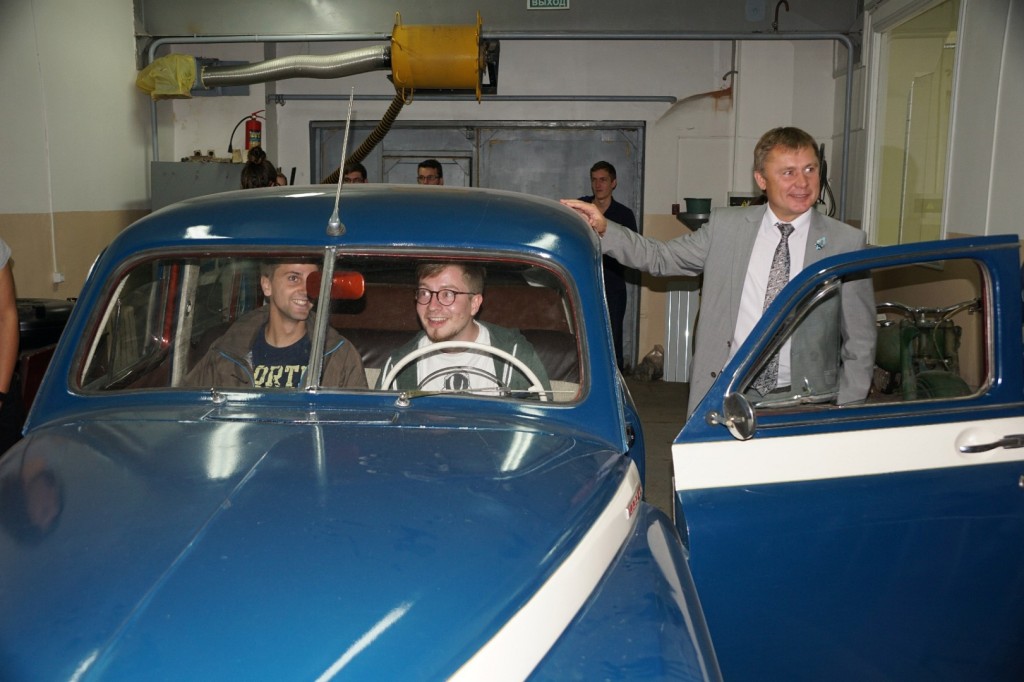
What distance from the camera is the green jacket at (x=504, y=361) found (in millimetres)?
2697

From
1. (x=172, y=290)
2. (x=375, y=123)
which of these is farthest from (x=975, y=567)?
(x=375, y=123)

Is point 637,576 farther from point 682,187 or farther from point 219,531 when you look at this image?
point 682,187

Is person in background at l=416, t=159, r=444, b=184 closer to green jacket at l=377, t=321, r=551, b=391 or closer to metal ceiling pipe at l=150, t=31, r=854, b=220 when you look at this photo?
metal ceiling pipe at l=150, t=31, r=854, b=220

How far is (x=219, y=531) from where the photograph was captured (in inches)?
70.4

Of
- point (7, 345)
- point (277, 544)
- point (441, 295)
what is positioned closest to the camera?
point (277, 544)

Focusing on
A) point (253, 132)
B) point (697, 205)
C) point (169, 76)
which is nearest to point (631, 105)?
point (697, 205)

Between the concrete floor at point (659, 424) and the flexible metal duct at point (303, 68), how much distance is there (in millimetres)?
3710

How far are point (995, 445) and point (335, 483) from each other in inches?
67.7

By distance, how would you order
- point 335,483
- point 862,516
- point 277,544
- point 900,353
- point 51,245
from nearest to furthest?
1. point 277,544
2. point 335,483
3. point 862,516
4. point 900,353
5. point 51,245

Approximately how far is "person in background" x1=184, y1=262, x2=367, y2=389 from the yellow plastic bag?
6.59m

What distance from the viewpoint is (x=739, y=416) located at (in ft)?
7.71

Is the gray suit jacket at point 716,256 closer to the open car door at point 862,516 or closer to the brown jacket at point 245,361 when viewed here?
the open car door at point 862,516

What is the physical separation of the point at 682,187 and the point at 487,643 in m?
8.47

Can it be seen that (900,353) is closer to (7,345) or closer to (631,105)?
(7,345)
